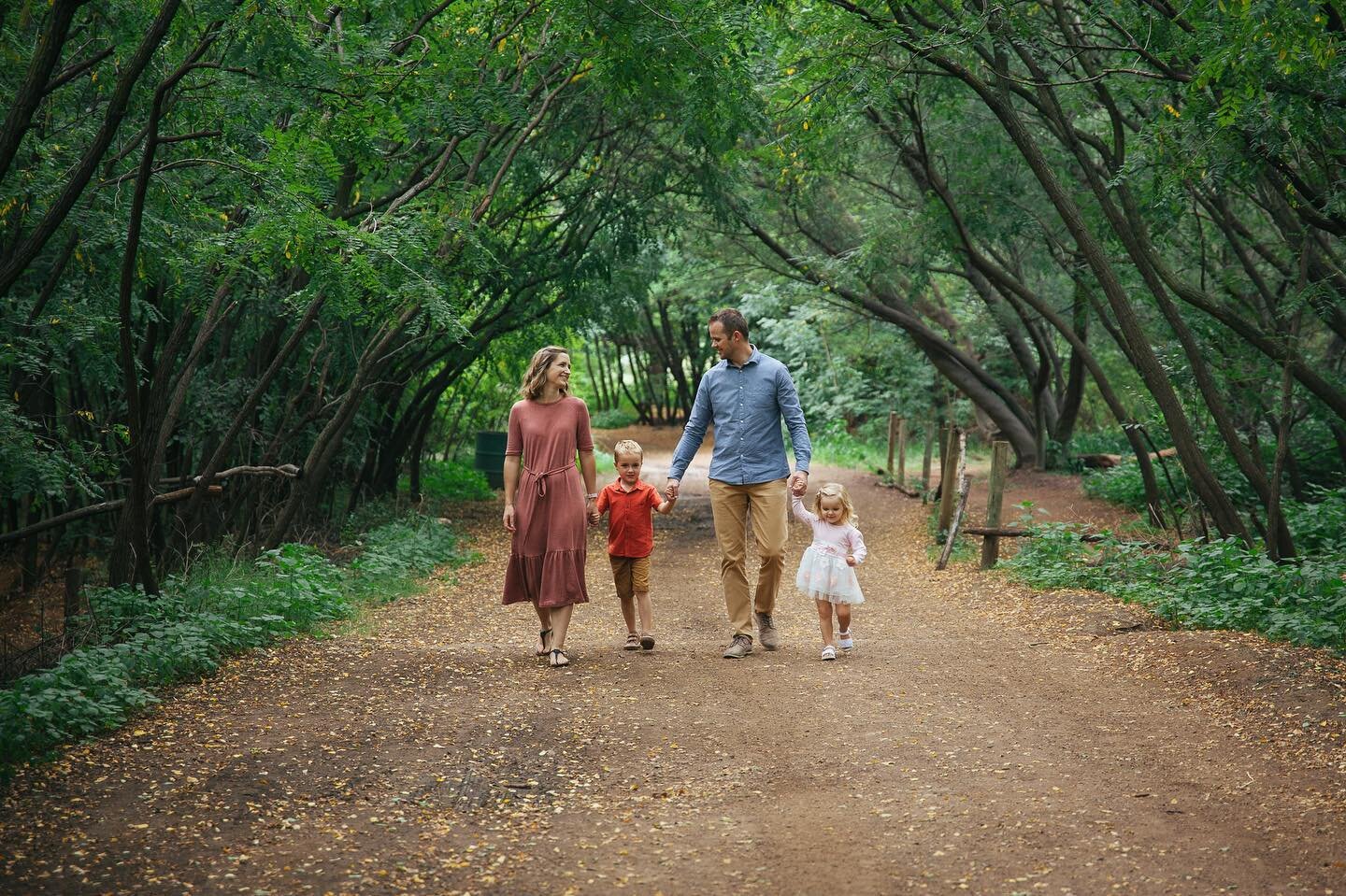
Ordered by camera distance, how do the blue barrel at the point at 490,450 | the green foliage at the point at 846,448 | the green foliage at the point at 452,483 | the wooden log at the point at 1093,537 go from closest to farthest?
the wooden log at the point at 1093,537
the green foliage at the point at 452,483
the blue barrel at the point at 490,450
the green foliage at the point at 846,448

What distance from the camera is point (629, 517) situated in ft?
23.1

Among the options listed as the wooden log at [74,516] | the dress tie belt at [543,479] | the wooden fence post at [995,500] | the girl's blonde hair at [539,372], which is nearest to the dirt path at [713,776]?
the dress tie belt at [543,479]

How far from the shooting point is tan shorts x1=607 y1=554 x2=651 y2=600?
7.14 metres

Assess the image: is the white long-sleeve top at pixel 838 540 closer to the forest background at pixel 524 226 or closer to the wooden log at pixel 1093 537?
the forest background at pixel 524 226

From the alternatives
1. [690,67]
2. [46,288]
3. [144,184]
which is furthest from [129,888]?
[690,67]

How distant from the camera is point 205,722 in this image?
5.29 m

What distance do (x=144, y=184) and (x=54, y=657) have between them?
2626 millimetres

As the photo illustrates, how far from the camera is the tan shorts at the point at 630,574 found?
7141 millimetres

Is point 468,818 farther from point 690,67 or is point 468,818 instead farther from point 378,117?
point 690,67

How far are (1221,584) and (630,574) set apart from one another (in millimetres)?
4232

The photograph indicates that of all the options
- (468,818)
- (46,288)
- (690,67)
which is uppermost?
(690,67)

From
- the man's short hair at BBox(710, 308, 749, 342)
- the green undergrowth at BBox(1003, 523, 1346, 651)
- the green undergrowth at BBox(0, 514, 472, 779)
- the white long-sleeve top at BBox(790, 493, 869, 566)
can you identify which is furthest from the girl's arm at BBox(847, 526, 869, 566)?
the green undergrowth at BBox(0, 514, 472, 779)

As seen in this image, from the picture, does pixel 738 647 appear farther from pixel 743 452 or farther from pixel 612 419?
pixel 612 419

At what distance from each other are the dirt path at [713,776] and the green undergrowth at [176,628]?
179 mm
